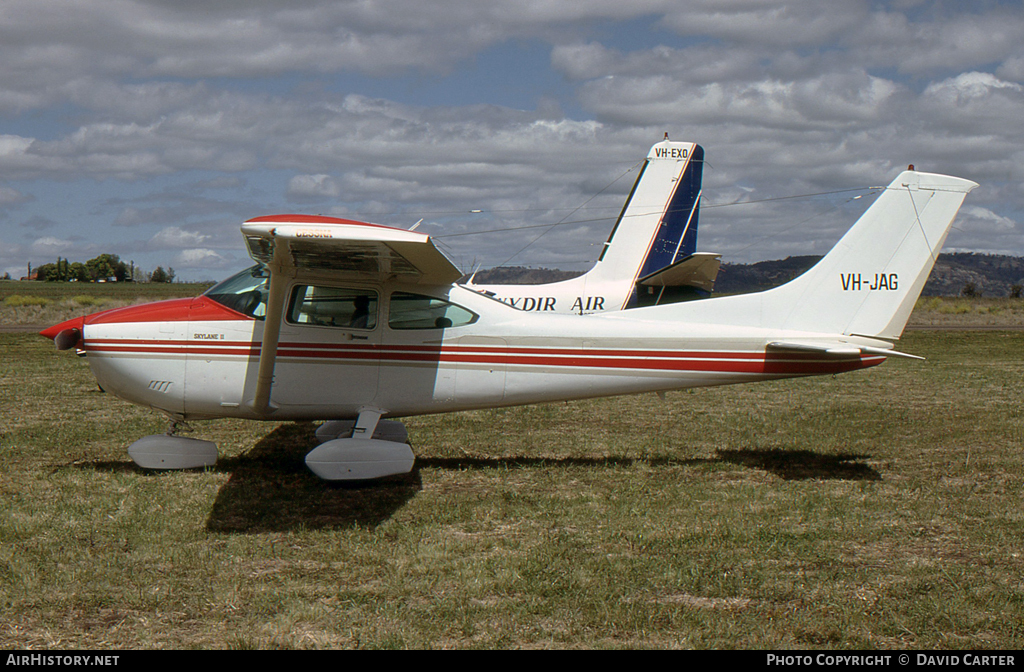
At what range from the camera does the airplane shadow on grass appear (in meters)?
5.98

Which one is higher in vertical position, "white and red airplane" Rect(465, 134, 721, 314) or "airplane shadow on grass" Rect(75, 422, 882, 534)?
"white and red airplane" Rect(465, 134, 721, 314)

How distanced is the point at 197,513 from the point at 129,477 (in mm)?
1539

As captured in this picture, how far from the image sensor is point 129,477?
23.1 ft

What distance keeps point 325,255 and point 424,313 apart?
1.25 metres

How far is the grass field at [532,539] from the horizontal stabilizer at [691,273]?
435cm

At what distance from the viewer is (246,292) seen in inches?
287

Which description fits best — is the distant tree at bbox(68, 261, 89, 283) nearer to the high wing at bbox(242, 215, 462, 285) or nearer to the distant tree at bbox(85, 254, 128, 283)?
the distant tree at bbox(85, 254, 128, 283)

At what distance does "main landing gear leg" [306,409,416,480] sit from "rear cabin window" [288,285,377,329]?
1.18 m

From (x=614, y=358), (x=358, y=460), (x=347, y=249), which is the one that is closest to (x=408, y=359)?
(x=358, y=460)

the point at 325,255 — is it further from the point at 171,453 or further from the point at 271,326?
the point at 171,453

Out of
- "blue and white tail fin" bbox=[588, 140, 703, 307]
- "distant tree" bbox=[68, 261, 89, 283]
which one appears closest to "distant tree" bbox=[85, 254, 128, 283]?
"distant tree" bbox=[68, 261, 89, 283]

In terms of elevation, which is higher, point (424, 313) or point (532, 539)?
point (424, 313)
